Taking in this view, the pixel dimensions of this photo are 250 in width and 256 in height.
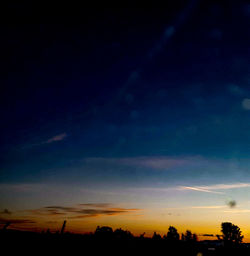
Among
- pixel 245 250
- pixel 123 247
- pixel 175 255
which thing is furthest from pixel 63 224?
pixel 245 250

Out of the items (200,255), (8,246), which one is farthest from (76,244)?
(200,255)

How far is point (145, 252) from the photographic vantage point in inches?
618

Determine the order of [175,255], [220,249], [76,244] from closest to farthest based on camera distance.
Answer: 1. [76,244]
2. [175,255]
3. [220,249]

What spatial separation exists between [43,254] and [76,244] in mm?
2075

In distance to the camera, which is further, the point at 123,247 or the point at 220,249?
the point at 220,249

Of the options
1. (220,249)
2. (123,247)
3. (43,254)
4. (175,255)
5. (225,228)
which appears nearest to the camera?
(43,254)

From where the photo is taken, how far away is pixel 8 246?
514 inches

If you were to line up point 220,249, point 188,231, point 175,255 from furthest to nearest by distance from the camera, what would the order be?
point 188,231
point 220,249
point 175,255

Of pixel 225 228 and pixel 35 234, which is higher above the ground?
pixel 225 228

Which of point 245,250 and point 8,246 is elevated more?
point 245,250

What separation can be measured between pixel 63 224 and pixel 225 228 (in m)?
121

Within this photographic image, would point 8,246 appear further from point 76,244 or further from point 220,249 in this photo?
point 220,249

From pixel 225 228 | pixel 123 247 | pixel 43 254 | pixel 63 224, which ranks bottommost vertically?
pixel 43 254

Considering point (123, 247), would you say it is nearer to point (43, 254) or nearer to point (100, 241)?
point (100, 241)
